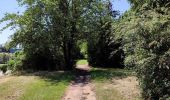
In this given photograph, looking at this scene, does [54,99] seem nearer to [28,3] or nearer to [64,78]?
[64,78]

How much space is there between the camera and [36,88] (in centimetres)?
2239

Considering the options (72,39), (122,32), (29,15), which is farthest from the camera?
(72,39)

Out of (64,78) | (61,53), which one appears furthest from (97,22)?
(64,78)

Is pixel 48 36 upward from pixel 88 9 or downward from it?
downward

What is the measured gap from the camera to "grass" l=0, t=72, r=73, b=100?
64.1 ft

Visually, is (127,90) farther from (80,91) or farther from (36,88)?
(36,88)

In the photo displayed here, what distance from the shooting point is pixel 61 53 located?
3772 centimetres

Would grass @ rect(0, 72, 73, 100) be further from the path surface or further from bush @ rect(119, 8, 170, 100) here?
bush @ rect(119, 8, 170, 100)

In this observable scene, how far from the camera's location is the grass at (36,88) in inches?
769

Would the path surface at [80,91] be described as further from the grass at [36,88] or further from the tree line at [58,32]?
the tree line at [58,32]

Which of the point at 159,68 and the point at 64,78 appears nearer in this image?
the point at 159,68

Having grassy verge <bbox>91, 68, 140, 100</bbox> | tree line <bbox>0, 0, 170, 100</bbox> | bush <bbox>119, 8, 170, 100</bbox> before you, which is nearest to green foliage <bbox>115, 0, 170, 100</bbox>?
bush <bbox>119, 8, 170, 100</bbox>

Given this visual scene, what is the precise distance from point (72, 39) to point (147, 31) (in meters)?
21.4

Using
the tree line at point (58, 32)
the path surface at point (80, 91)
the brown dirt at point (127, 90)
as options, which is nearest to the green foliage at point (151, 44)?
the brown dirt at point (127, 90)
